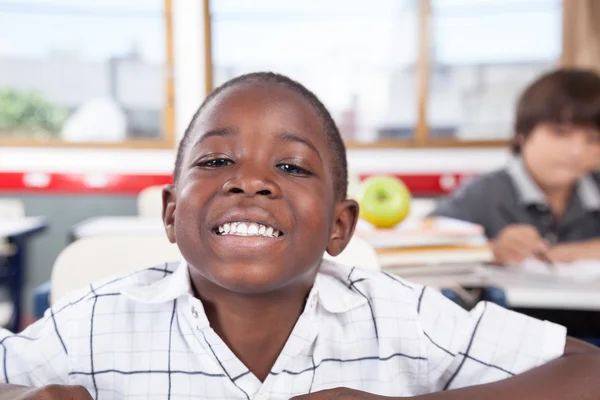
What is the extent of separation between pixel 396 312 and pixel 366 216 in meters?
0.73

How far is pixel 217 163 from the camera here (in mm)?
769

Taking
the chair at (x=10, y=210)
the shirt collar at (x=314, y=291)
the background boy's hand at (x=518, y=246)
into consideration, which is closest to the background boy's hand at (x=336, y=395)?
the shirt collar at (x=314, y=291)

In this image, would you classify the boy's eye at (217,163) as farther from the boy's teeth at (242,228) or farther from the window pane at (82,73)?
the window pane at (82,73)

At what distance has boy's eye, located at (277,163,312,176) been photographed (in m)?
0.77

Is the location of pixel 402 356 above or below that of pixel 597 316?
above

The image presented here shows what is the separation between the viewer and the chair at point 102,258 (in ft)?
3.36

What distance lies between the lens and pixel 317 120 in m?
0.83

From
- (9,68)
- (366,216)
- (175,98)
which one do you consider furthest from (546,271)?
(9,68)

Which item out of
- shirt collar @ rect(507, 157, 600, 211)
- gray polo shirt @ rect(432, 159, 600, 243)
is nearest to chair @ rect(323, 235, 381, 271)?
gray polo shirt @ rect(432, 159, 600, 243)

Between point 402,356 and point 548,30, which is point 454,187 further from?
point 402,356

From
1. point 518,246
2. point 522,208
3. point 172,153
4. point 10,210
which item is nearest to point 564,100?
point 522,208

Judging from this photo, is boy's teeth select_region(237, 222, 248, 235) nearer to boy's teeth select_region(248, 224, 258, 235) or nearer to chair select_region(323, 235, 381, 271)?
boy's teeth select_region(248, 224, 258, 235)

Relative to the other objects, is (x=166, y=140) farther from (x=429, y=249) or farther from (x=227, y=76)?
(x=429, y=249)

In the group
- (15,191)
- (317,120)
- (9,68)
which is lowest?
(15,191)
